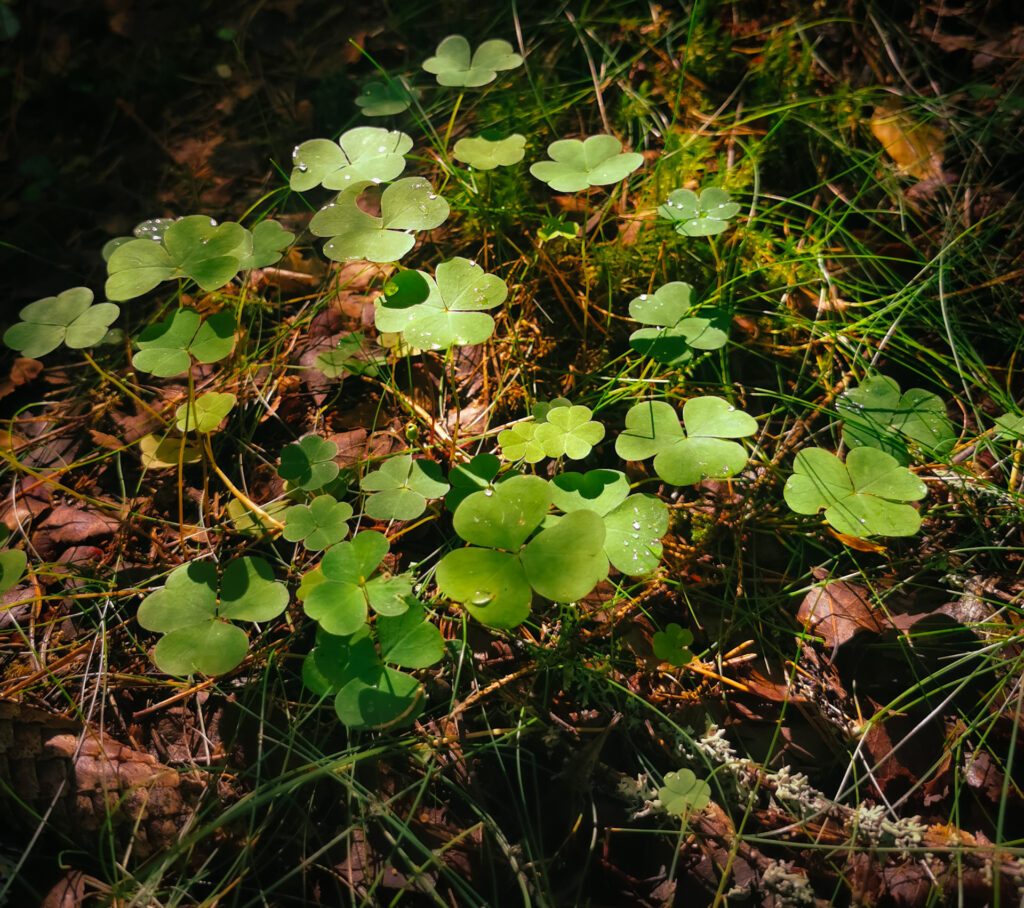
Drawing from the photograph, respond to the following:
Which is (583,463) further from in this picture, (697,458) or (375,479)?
(375,479)

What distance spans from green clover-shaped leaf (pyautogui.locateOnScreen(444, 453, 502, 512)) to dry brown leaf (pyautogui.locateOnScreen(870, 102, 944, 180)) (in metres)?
1.58

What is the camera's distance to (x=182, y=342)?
1.55 meters

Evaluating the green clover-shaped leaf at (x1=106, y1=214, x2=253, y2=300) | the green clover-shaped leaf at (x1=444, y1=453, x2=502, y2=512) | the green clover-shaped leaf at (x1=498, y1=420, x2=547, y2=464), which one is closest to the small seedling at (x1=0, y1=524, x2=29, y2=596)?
the green clover-shaped leaf at (x1=106, y1=214, x2=253, y2=300)

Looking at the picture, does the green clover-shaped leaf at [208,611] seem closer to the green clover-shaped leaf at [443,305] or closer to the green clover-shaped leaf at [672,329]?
the green clover-shaped leaf at [443,305]

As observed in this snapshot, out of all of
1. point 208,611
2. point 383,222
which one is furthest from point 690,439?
point 208,611

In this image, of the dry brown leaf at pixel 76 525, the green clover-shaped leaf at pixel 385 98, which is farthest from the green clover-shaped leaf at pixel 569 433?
the green clover-shaped leaf at pixel 385 98

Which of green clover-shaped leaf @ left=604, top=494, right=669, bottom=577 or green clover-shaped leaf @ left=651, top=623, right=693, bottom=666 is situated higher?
green clover-shaped leaf @ left=604, top=494, right=669, bottom=577

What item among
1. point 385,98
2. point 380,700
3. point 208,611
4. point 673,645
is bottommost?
point 673,645

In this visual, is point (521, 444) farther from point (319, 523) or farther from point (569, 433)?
point (319, 523)

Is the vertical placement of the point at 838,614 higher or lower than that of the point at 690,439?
lower

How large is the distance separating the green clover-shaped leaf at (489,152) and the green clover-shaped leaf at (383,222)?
0.21 m

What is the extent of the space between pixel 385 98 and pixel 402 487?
1.41 meters

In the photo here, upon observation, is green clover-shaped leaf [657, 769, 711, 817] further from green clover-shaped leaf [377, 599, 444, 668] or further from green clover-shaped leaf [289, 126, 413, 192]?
green clover-shaped leaf [289, 126, 413, 192]

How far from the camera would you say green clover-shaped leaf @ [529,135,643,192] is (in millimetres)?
1701
